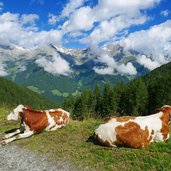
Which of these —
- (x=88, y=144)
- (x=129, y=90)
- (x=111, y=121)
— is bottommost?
(x=88, y=144)

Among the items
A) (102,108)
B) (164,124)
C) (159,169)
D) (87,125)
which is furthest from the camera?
(102,108)

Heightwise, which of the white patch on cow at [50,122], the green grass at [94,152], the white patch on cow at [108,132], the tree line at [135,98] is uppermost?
the tree line at [135,98]

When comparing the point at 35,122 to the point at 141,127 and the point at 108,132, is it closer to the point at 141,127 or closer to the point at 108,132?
the point at 108,132

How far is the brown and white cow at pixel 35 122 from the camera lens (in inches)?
667

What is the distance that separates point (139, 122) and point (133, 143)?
107cm

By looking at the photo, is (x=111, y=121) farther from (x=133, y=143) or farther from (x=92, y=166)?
(x=92, y=166)

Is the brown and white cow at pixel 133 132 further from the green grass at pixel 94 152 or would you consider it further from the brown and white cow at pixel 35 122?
the brown and white cow at pixel 35 122

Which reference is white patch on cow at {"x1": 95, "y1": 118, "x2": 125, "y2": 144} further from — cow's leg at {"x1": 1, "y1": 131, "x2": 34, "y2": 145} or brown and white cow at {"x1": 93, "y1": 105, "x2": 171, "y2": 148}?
cow's leg at {"x1": 1, "y1": 131, "x2": 34, "y2": 145}

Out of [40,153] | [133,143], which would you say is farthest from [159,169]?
[40,153]

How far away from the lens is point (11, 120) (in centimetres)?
2142

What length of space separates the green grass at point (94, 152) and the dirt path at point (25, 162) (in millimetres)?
453

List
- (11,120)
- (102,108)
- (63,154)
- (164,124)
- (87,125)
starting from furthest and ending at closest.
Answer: (102,108) → (11,120) → (87,125) → (164,124) → (63,154)

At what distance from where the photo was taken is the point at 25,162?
42.9ft

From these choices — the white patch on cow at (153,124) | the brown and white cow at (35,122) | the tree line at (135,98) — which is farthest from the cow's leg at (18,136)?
the tree line at (135,98)
